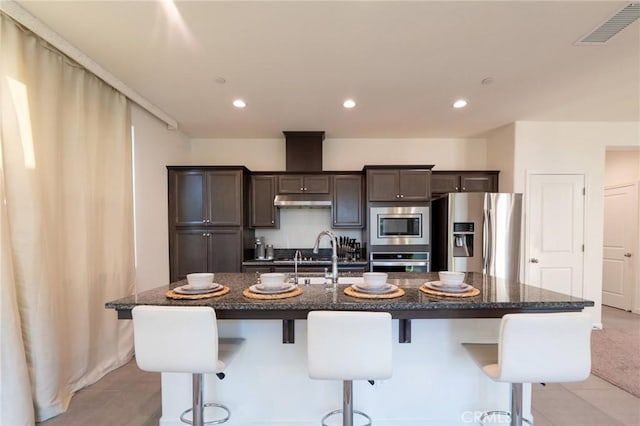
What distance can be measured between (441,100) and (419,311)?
2447 millimetres

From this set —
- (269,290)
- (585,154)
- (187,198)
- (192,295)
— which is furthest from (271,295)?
(585,154)

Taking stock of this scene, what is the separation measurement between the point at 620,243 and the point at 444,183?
3193 mm

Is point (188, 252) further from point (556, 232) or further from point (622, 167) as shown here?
point (622, 167)

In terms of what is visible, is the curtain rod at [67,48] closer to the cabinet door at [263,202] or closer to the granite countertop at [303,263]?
the cabinet door at [263,202]

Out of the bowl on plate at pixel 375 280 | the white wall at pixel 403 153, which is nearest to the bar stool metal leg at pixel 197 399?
the bowl on plate at pixel 375 280

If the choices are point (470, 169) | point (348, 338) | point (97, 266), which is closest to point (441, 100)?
point (470, 169)

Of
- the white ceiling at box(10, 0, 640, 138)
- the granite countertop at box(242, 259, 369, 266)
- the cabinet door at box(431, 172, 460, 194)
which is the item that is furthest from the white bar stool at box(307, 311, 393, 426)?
the cabinet door at box(431, 172, 460, 194)

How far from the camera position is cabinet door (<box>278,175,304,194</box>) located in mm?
4102

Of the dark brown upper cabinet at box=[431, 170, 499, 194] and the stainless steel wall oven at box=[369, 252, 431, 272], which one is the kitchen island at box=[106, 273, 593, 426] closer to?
the stainless steel wall oven at box=[369, 252, 431, 272]

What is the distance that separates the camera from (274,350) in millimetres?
1910

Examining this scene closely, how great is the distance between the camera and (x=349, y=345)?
54.7 inches

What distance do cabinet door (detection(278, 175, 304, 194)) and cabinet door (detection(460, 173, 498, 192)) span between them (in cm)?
232

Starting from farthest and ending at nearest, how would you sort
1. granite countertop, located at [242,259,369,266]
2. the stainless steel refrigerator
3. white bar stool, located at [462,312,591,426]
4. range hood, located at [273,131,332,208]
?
range hood, located at [273,131,332,208], granite countertop, located at [242,259,369,266], the stainless steel refrigerator, white bar stool, located at [462,312,591,426]

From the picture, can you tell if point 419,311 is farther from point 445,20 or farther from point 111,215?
point 111,215
